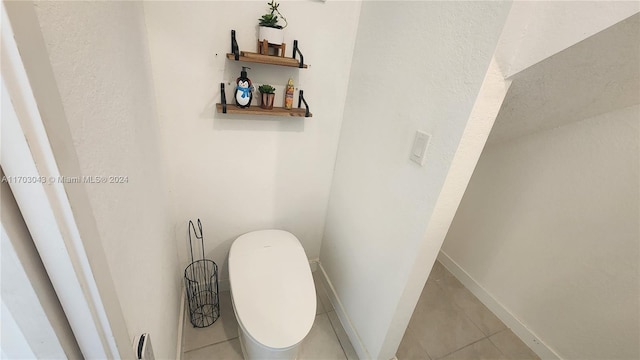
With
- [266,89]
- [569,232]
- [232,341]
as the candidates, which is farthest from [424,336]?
[266,89]

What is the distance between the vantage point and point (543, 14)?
589 millimetres

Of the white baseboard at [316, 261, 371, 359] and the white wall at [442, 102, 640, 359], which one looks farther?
the white baseboard at [316, 261, 371, 359]

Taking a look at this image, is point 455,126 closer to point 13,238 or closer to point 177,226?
point 13,238

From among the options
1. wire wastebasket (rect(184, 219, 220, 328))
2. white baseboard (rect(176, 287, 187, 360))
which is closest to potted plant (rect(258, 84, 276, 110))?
wire wastebasket (rect(184, 219, 220, 328))

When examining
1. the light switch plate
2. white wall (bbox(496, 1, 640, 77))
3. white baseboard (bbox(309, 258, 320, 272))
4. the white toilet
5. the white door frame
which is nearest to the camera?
the white door frame

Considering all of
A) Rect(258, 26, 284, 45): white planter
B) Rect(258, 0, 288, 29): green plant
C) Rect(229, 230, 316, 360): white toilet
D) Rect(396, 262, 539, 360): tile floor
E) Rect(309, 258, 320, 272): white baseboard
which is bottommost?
Rect(396, 262, 539, 360): tile floor

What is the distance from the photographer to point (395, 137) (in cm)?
95

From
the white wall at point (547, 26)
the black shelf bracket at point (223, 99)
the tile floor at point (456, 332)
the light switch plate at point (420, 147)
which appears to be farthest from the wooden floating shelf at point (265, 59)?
the tile floor at point (456, 332)

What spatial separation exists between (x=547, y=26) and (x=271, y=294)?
3.99 ft

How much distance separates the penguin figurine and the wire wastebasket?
0.74 m

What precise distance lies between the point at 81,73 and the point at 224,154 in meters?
0.84

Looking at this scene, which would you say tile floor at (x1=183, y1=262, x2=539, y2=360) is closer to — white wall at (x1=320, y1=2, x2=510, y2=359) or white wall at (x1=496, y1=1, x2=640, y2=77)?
white wall at (x1=320, y1=2, x2=510, y2=359)

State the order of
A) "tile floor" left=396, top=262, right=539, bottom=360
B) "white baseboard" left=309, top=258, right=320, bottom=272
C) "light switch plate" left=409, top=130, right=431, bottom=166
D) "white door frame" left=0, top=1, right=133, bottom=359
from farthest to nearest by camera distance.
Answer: "white baseboard" left=309, top=258, right=320, bottom=272
"tile floor" left=396, top=262, right=539, bottom=360
"light switch plate" left=409, top=130, right=431, bottom=166
"white door frame" left=0, top=1, right=133, bottom=359

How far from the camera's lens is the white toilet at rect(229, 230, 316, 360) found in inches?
37.7
